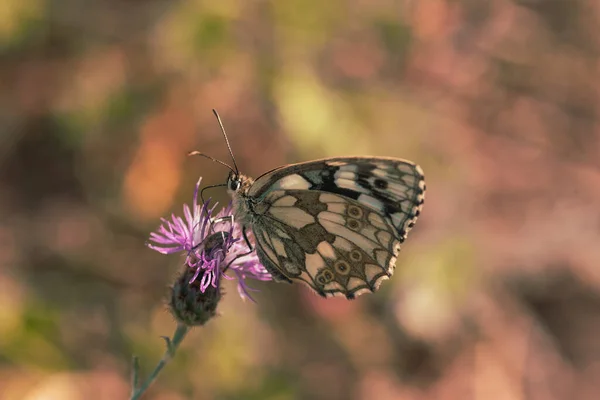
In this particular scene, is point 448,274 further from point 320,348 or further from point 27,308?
point 27,308

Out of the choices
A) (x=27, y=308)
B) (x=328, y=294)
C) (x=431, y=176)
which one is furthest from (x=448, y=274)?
(x=27, y=308)

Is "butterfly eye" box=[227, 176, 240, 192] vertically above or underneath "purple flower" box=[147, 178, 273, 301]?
above

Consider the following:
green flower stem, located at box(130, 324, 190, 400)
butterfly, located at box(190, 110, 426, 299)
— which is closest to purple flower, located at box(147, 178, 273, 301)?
butterfly, located at box(190, 110, 426, 299)

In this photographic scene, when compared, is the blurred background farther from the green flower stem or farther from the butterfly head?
the butterfly head

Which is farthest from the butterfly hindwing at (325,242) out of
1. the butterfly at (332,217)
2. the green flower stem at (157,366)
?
the green flower stem at (157,366)

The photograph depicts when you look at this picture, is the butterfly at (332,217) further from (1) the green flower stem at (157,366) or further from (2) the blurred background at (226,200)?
(2) the blurred background at (226,200)
